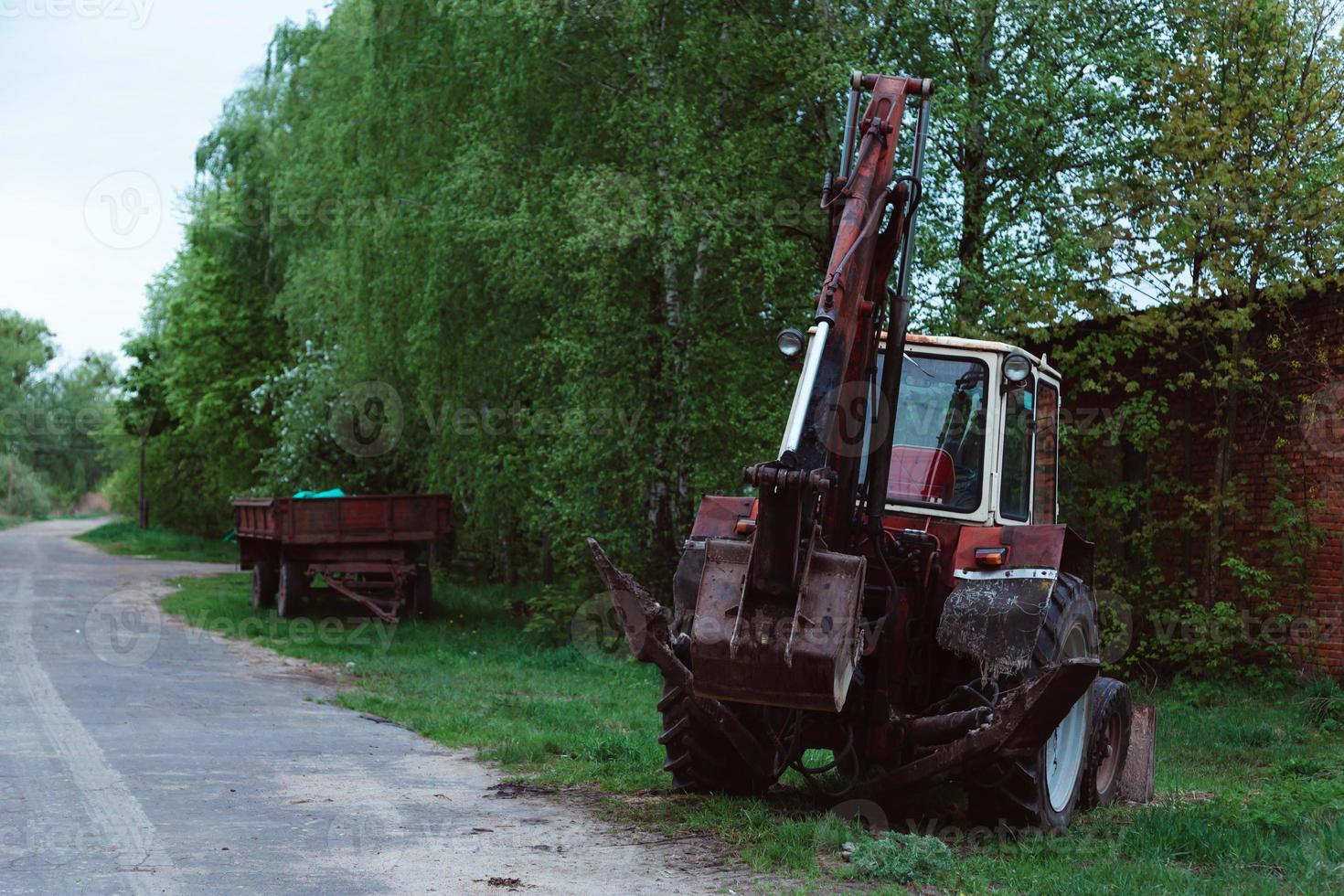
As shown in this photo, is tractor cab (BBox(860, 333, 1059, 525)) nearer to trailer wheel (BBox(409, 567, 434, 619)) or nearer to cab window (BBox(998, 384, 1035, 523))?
cab window (BBox(998, 384, 1035, 523))

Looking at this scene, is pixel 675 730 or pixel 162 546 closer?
pixel 675 730

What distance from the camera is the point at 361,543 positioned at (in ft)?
61.1

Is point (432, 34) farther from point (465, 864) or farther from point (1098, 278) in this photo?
point (465, 864)

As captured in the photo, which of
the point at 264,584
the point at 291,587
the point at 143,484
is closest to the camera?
the point at 291,587

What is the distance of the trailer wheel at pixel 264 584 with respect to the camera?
67.3 feet

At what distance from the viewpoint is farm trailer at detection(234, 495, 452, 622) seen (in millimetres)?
18516

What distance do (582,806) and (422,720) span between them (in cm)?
359

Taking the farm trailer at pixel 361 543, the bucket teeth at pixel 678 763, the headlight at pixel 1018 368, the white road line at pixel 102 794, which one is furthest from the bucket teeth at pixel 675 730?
the farm trailer at pixel 361 543

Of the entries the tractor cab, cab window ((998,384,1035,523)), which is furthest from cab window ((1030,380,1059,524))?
the tractor cab

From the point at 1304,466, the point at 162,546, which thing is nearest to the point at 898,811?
the point at 1304,466

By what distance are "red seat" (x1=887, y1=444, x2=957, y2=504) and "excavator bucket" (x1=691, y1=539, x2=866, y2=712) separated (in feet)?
5.76

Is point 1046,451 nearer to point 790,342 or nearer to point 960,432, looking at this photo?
point 960,432

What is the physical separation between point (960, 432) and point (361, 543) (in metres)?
12.5

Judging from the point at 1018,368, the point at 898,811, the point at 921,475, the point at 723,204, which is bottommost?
the point at 898,811
